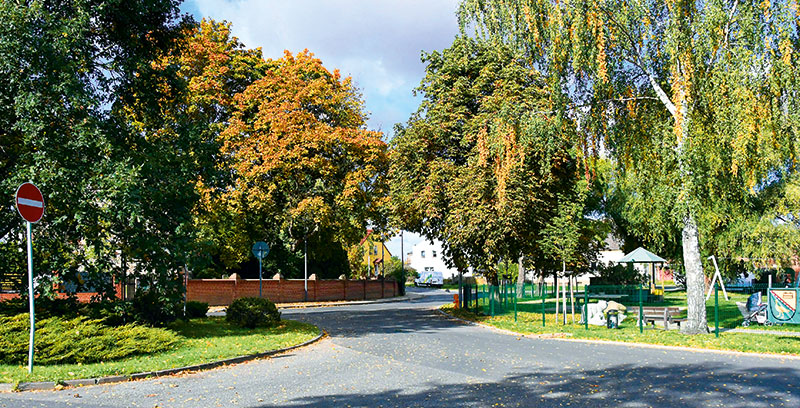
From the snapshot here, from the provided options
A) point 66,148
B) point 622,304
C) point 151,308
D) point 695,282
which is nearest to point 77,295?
point 151,308

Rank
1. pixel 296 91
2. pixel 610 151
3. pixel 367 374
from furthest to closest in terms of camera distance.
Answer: pixel 296 91 → pixel 610 151 → pixel 367 374

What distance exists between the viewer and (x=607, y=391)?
872cm

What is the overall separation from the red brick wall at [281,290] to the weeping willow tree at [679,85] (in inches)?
815

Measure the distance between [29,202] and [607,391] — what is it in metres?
9.91

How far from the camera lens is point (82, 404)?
321 inches

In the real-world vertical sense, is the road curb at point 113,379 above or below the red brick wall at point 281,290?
above

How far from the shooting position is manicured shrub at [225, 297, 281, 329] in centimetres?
1806

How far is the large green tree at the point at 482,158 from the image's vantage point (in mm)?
18703

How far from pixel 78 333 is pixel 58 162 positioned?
396 centimetres

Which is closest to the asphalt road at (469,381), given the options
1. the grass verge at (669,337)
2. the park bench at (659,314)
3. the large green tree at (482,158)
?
the grass verge at (669,337)

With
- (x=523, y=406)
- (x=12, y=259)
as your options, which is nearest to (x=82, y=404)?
(x=523, y=406)

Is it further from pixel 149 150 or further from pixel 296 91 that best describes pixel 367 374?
pixel 296 91

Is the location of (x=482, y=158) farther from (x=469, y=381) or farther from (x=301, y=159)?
(x=301, y=159)

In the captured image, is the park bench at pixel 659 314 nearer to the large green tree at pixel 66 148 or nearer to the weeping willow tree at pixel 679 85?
the weeping willow tree at pixel 679 85
